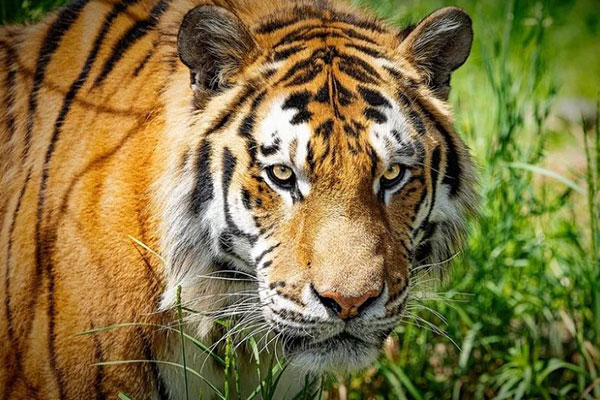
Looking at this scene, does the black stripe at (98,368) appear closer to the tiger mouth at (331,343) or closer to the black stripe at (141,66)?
the tiger mouth at (331,343)

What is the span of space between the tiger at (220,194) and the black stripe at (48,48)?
0.01m

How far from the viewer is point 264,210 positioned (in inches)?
81.0

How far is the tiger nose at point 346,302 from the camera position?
188 cm

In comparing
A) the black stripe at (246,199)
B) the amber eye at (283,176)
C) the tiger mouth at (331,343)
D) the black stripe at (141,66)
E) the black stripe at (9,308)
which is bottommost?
the black stripe at (9,308)

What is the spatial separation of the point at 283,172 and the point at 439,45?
57 centimetres

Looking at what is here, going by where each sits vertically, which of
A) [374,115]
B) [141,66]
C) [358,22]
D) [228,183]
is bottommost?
[228,183]

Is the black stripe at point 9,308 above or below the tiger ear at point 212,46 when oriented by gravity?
below

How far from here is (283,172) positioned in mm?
2023

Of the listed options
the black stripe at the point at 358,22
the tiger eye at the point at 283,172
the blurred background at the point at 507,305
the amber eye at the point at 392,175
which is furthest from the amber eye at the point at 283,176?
the blurred background at the point at 507,305

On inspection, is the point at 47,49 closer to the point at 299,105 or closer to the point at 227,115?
the point at 227,115

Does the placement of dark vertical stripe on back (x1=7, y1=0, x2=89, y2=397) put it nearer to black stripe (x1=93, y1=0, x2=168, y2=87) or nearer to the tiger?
the tiger

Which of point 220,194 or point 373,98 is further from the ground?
point 373,98

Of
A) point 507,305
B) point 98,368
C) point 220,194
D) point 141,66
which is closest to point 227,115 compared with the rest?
point 220,194

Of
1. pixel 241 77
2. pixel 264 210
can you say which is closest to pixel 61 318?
pixel 264 210
